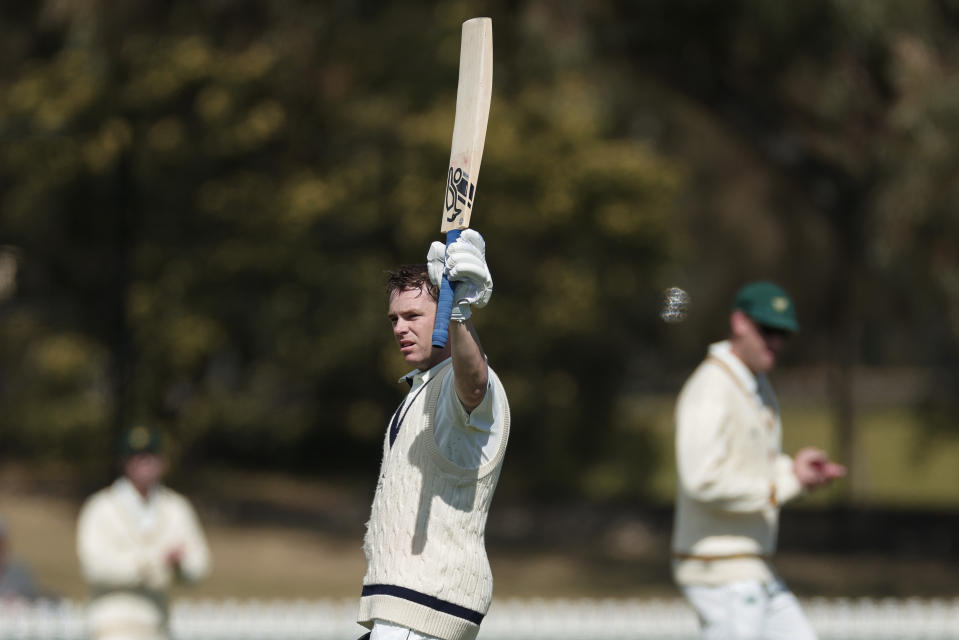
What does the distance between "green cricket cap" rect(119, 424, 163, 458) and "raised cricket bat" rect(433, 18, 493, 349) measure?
3.21 m

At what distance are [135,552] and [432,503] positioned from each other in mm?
3176

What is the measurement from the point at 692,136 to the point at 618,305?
2.42m

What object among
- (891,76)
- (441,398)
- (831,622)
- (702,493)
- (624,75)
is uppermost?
(624,75)

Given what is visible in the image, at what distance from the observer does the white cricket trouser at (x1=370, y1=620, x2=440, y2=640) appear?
3.57m

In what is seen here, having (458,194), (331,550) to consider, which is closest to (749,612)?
(458,194)

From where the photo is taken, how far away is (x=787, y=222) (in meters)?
17.7

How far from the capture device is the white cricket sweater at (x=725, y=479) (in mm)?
5285

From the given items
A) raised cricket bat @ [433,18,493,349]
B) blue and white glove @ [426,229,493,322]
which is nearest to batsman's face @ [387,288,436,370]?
raised cricket bat @ [433,18,493,349]

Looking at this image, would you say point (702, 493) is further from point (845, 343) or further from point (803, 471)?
point (845, 343)

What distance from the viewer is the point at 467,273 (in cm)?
328

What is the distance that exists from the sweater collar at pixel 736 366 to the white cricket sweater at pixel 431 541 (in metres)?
1.96

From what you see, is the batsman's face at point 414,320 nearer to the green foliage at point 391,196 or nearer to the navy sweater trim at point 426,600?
the navy sweater trim at point 426,600

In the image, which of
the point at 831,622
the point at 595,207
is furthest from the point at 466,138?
the point at 595,207

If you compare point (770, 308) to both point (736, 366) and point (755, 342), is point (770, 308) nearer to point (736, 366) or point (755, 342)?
point (755, 342)
